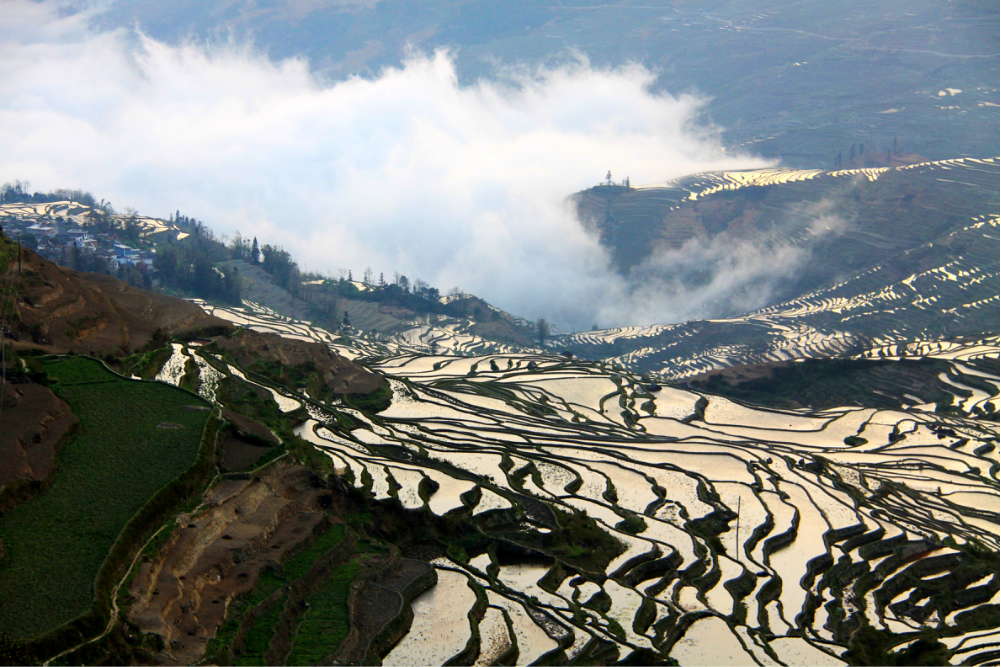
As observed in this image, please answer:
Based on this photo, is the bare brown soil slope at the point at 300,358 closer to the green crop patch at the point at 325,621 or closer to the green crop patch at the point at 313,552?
the green crop patch at the point at 313,552

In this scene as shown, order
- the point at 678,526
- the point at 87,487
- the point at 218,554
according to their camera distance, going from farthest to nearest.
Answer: the point at 678,526 → the point at 218,554 → the point at 87,487

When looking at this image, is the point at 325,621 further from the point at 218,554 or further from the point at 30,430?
the point at 30,430

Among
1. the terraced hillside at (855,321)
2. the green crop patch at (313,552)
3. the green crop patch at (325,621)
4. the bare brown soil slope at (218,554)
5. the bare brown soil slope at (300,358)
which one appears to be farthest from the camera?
the terraced hillside at (855,321)

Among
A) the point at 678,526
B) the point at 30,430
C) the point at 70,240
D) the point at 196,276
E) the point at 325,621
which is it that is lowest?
the point at 196,276

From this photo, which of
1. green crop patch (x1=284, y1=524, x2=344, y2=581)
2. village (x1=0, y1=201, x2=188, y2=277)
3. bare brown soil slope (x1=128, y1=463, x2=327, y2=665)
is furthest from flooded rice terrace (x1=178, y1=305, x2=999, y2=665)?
village (x1=0, y1=201, x2=188, y2=277)

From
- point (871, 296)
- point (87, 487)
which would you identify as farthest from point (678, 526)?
point (871, 296)

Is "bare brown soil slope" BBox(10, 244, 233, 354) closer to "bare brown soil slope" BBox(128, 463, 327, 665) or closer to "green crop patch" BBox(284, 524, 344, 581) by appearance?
"bare brown soil slope" BBox(128, 463, 327, 665)

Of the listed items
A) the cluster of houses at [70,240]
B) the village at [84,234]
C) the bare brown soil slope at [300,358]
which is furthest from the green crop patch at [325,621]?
the cluster of houses at [70,240]
